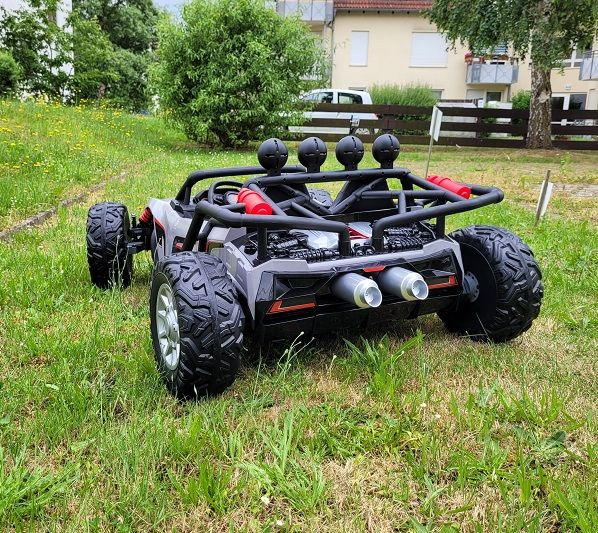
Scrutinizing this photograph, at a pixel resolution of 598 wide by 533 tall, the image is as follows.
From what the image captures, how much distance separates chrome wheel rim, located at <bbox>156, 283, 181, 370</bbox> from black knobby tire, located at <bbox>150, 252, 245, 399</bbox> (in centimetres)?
7

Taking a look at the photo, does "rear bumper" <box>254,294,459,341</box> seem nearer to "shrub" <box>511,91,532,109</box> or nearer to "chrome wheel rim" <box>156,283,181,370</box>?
"chrome wheel rim" <box>156,283,181,370</box>

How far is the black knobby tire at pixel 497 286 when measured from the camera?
9.50 ft

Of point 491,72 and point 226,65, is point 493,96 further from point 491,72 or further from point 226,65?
point 226,65

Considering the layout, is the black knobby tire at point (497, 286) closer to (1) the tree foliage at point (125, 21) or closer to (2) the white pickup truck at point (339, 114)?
(2) the white pickup truck at point (339, 114)

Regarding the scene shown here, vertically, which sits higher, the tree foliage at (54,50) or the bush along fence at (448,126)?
the tree foliage at (54,50)

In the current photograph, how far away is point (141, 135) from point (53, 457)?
13.8 meters

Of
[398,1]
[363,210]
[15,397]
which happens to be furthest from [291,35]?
[398,1]

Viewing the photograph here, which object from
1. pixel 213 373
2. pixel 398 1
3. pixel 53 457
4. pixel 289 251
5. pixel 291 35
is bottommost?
pixel 53 457

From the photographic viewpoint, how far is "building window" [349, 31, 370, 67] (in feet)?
113

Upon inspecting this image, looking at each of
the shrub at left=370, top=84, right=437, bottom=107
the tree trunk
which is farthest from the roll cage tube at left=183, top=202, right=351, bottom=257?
the shrub at left=370, top=84, right=437, bottom=107

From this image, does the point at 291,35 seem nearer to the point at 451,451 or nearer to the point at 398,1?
the point at 451,451

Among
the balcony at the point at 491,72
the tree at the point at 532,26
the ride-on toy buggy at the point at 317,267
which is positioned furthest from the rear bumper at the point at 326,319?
the balcony at the point at 491,72

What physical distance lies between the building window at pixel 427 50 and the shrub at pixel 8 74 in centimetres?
2540

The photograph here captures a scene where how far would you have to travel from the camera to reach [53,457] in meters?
2.12
